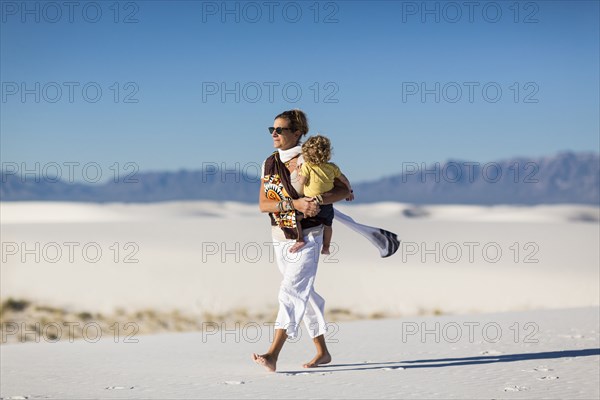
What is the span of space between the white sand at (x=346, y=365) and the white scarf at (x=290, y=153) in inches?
65.3

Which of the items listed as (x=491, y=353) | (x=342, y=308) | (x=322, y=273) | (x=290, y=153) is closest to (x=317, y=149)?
(x=290, y=153)

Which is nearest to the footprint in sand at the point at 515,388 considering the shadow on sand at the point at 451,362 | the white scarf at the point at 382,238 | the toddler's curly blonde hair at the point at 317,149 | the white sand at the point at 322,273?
the shadow on sand at the point at 451,362

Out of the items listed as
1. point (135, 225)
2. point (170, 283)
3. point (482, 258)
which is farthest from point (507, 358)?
point (135, 225)

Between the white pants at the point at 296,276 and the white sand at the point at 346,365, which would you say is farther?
the white pants at the point at 296,276

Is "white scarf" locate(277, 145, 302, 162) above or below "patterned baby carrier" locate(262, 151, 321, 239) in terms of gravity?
above

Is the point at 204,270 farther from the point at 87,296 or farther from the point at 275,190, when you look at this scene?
the point at 275,190

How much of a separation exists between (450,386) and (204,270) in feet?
48.3

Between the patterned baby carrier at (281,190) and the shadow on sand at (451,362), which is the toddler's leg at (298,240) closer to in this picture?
the patterned baby carrier at (281,190)

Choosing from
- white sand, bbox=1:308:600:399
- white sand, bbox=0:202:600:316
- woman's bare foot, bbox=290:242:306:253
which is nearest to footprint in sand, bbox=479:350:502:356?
white sand, bbox=1:308:600:399

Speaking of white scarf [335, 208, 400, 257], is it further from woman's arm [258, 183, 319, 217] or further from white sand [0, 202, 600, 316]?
white sand [0, 202, 600, 316]

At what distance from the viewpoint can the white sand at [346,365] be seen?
6.80m

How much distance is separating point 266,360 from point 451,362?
170 cm

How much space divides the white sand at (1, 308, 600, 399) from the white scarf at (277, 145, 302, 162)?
1.66 meters

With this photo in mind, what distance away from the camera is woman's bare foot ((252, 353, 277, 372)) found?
24.1 ft
